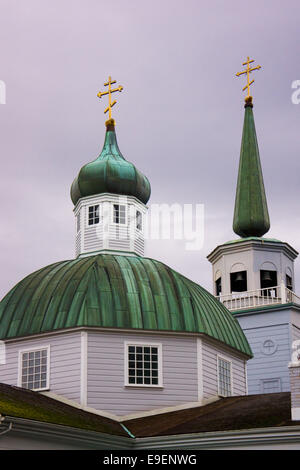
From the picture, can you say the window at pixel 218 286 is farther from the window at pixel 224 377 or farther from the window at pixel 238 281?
the window at pixel 224 377

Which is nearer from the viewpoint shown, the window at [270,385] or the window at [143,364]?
the window at [143,364]

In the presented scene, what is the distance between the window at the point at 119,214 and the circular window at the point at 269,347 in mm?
10899

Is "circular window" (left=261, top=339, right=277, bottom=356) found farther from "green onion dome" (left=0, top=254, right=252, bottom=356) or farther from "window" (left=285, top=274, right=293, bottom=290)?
"green onion dome" (left=0, top=254, right=252, bottom=356)

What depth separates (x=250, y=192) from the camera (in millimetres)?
46188

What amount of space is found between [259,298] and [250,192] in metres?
6.72

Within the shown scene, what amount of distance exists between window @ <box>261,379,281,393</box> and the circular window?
1241mm

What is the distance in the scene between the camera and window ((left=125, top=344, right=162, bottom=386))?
2722 centimetres

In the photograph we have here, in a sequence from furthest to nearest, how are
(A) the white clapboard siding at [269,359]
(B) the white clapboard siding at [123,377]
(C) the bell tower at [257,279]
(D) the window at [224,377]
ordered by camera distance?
(C) the bell tower at [257,279] → (A) the white clapboard siding at [269,359] → (D) the window at [224,377] → (B) the white clapboard siding at [123,377]

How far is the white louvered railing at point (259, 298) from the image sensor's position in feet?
137

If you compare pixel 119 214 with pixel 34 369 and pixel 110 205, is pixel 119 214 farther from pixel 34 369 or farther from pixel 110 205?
pixel 34 369

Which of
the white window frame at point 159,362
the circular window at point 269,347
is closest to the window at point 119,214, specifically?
the white window frame at point 159,362

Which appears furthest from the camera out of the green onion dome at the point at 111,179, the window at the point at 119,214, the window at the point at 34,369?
the green onion dome at the point at 111,179
